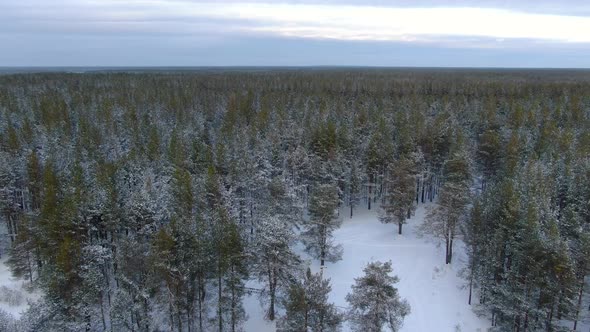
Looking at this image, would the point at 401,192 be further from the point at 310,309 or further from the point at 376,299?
the point at 310,309

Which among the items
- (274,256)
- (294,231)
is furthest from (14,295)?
(294,231)

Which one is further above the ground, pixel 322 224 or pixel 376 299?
pixel 322 224

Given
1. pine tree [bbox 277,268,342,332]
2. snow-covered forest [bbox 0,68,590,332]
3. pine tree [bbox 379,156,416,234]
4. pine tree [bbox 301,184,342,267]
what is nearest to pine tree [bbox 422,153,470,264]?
snow-covered forest [bbox 0,68,590,332]

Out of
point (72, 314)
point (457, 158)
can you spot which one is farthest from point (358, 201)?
point (72, 314)

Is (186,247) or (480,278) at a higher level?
(186,247)

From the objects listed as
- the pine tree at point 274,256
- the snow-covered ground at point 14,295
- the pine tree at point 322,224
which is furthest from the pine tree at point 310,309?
the snow-covered ground at point 14,295

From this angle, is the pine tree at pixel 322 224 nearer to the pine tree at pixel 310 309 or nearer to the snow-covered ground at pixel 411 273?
the snow-covered ground at pixel 411 273

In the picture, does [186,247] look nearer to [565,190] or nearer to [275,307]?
[275,307]
